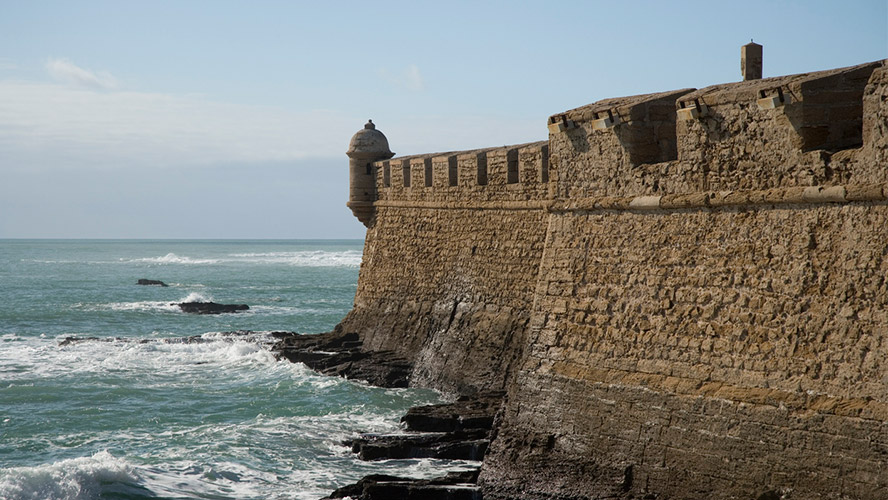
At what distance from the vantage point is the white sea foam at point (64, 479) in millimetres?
11680

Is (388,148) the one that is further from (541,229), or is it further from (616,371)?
(616,371)

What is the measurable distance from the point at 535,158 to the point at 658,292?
6742 millimetres

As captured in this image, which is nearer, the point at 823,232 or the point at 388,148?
the point at 823,232

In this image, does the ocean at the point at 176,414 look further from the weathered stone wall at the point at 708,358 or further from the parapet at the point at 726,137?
the parapet at the point at 726,137

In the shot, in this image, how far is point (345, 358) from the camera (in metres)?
20.1

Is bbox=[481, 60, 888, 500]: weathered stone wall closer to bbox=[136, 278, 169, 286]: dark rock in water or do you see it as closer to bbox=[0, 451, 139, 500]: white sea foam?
bbox=[0, 451, 139, 500]: white sea foam

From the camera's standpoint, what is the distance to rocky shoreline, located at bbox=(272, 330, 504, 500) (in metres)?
10.4

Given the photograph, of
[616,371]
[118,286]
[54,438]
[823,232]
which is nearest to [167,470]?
[54,438]

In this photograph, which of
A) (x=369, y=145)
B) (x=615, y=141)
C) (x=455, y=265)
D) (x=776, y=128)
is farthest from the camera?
(x=369, y=145)

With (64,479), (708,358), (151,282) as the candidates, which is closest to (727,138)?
(708,358)

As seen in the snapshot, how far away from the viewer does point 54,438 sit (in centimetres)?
1504

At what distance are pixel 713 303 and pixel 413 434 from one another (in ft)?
18.7

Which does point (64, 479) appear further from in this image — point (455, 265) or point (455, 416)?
point (455, 265)

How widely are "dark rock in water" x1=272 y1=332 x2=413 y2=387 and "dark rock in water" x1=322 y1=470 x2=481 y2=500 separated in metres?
7.26
